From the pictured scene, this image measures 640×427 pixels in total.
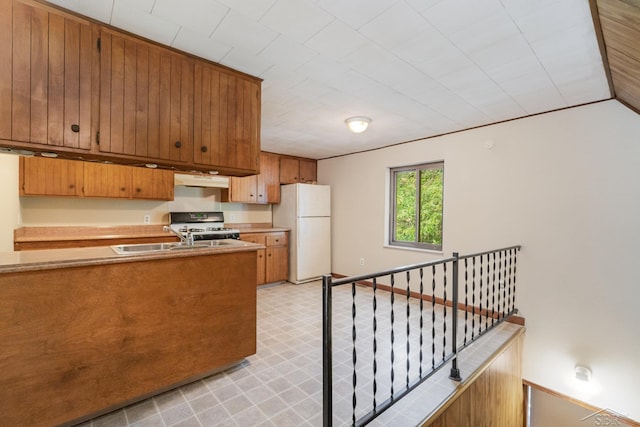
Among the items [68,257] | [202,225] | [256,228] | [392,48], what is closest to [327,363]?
[68,257]

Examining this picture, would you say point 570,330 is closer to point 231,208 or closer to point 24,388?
point 24,388

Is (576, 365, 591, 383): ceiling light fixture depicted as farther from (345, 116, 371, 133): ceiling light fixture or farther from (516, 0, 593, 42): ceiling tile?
(345, 116, 371, 133): ceiling light fixture

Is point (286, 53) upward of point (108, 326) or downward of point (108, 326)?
upward

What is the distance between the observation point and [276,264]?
16.3 feet

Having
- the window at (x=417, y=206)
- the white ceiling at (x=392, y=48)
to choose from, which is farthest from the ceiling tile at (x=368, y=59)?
the window at (x=417, y=206)

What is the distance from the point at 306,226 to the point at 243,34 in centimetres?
357

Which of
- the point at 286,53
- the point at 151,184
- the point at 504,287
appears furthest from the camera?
the point at 151,184

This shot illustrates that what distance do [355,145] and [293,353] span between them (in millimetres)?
3193

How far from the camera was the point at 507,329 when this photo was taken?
3.09 m

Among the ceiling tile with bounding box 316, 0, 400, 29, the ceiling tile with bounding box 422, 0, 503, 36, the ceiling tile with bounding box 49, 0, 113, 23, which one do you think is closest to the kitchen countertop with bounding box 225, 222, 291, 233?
the ceiling tile with bounding box 49, 0, 113, 23

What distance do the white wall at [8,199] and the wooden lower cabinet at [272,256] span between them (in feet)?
8.38

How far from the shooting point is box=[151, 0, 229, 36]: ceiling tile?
1.56 meters

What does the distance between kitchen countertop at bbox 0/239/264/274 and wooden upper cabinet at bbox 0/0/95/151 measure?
65 cm

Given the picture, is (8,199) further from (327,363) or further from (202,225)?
(327,363)
